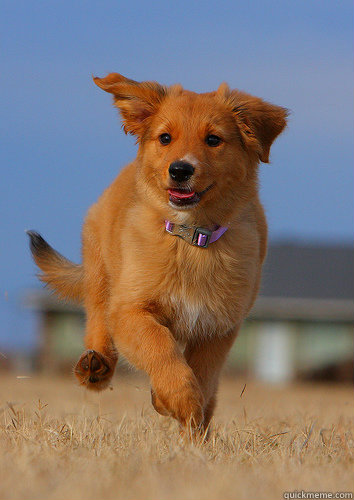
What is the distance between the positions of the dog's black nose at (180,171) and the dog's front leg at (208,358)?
103 centimetres

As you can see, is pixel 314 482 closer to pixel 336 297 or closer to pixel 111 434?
pixel 111 434

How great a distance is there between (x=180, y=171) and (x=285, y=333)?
60.8 ft

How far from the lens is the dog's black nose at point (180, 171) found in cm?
423

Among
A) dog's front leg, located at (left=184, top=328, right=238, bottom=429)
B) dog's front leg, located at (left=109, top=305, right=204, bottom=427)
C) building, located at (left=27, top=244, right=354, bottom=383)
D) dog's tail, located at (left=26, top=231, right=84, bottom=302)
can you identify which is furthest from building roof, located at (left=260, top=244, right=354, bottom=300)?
dog's front leg, located at (left=109, top=305, right=204, bottom=427)

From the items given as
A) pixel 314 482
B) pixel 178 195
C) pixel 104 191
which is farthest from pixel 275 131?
pixel 314 482

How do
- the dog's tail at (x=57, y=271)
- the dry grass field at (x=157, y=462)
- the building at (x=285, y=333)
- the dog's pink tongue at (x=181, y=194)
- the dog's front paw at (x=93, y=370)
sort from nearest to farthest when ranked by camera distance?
the dry grass field at (x=157, y=462) → the dog's pink tongue at (x=181, y=194) → the dog's front paw at (x=93, y=370) → the dog's tail at (x=57, y=271) → the building at (x=285, y=333)

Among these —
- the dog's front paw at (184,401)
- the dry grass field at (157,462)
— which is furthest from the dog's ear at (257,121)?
the dry grass field at (157,462)

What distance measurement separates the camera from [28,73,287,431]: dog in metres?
4.41

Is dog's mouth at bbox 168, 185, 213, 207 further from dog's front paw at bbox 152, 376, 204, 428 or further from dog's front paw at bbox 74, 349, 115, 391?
dog's front paw at bbox 74, 349, 115, 391

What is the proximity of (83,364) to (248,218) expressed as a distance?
129cm

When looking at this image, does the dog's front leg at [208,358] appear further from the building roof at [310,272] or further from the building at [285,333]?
the building roof at [310,272]

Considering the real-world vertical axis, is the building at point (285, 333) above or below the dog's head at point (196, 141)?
below

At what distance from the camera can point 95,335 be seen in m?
5.25

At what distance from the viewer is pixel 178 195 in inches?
172
